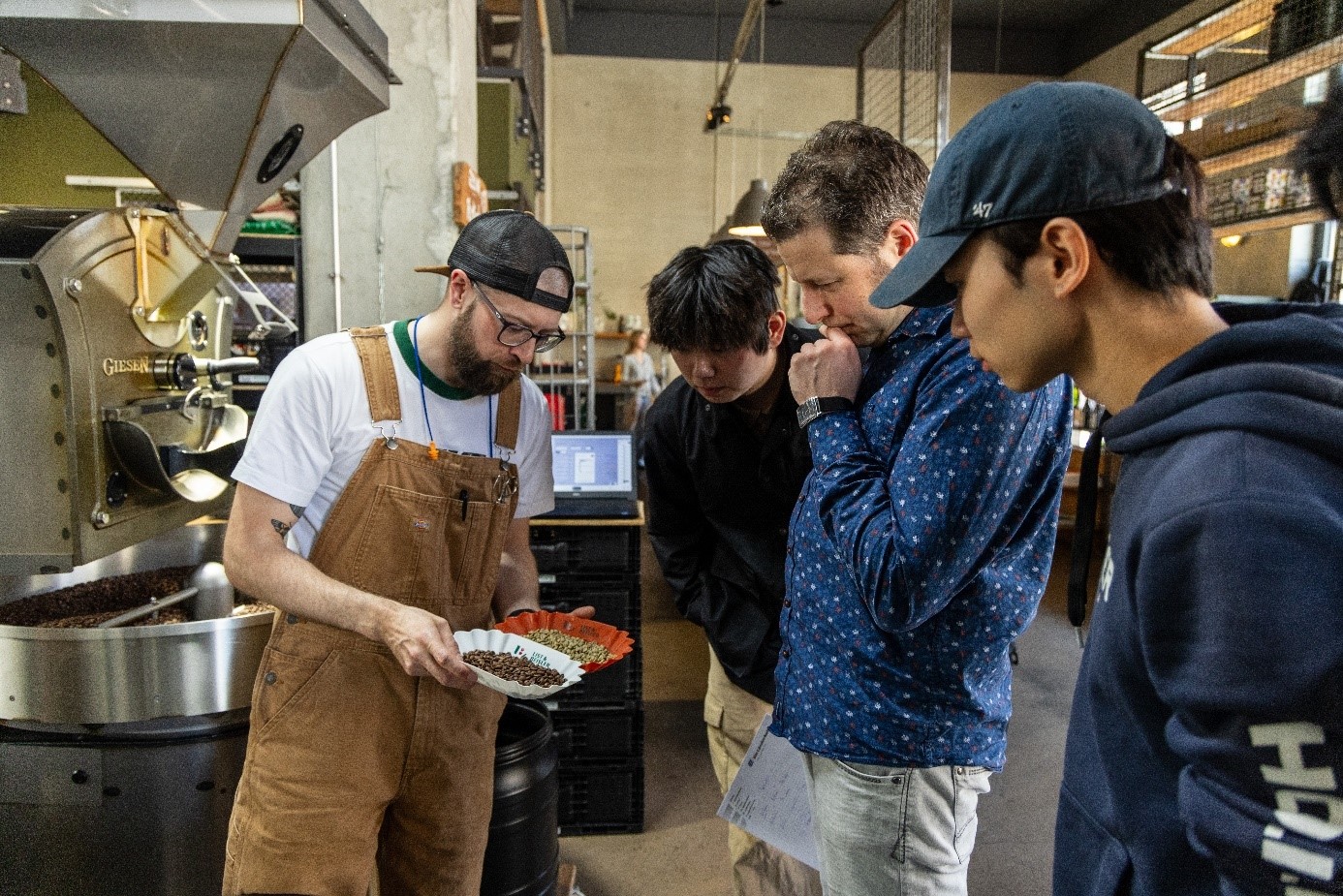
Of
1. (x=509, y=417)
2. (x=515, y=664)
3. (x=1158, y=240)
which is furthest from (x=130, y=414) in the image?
(x=1158, y=240)

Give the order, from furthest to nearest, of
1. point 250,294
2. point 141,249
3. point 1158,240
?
point 250,294
point 141,249
point 1158,240

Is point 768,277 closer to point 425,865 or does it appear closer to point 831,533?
point 831,533

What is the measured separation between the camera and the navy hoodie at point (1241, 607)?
0.58 metres

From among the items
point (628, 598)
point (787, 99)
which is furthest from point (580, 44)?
point (628, 598)

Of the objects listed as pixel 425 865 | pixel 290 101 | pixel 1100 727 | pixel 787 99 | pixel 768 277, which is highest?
pixel 787 99

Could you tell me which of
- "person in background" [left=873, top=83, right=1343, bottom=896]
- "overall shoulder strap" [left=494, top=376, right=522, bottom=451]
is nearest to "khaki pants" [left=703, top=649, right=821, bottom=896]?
"overall shoulder strap" [left=494, top=376, right=522, bottom=451]

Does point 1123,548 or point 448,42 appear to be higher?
point 448,42

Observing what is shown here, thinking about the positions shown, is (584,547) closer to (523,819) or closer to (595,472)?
(595,472)

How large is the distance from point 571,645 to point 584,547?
1.34 m

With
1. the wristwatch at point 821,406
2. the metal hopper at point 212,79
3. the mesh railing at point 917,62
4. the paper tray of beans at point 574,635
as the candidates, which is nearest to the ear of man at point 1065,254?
the wristwatch at point 821,406

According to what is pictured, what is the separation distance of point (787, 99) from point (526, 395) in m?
10.4

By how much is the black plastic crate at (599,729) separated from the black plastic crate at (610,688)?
0.08ft

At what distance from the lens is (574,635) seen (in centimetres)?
172

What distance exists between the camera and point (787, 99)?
36.2 ft
